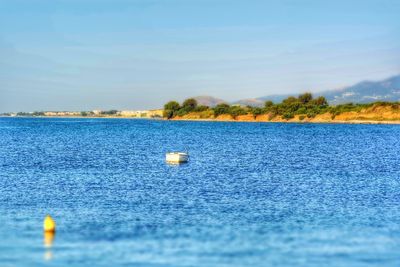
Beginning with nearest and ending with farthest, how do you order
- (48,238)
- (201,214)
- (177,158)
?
(48,238)
(201,214)
(177,158)

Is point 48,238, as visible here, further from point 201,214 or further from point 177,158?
point 177,158

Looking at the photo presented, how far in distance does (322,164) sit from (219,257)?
194ft

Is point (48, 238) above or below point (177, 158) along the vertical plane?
above

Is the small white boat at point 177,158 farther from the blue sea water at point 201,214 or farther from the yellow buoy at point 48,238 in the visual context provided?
the yellow buoy at point 48,238

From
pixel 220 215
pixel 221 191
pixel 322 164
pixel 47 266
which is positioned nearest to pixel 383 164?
pixel 322 164

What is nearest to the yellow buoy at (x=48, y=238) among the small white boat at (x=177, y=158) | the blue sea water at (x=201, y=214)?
the blue sea water at (x=201, y=214)

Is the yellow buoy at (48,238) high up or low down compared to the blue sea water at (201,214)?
up

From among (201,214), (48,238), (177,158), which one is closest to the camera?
(48,238)

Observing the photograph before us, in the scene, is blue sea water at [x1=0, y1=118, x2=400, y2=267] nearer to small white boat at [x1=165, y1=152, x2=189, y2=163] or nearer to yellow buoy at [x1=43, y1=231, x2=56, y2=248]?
yellow buoy at [x1=43, y1=231, x2=56, y2=248]

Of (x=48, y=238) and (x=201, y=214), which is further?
(x=201, y=214)

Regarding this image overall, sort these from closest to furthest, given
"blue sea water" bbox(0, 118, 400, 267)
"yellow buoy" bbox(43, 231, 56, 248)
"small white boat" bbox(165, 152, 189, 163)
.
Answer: "blue sea water" bbox(0, 118, 400, 267), "yellow buoy" bbox(43, 231, 56, 248), "small white boat" bbox(165, 152, 189, 163)

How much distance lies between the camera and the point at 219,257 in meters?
32.1

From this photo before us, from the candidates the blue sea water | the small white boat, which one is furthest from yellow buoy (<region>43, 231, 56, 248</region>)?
the small white boat

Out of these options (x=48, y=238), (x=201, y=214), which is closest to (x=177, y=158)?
(x=201, y=214)
